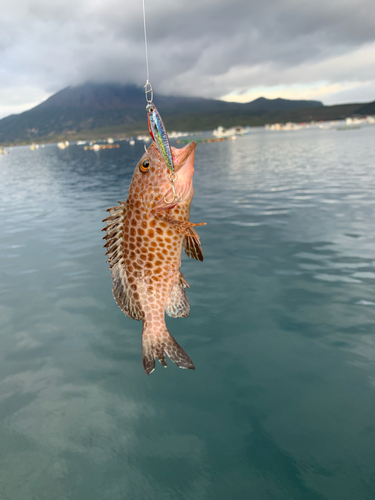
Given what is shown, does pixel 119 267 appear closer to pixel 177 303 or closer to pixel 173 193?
pixel 177 303

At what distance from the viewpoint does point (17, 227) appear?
24.2 metres

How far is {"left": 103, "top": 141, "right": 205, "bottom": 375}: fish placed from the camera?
12.7 ft

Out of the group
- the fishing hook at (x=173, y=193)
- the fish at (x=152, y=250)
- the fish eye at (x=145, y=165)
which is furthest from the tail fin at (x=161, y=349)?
the fish eye at (x=145, y=165)

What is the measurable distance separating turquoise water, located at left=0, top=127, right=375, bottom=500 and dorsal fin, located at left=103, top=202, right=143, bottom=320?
3.81 m

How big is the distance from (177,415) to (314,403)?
3049 millimetres

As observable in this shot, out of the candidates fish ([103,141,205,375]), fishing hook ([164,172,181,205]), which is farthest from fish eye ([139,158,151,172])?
fishing hook ([164,172,181,205])

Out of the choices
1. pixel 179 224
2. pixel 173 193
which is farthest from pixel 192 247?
pixel 173 193

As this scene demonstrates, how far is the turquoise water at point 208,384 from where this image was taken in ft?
19.3

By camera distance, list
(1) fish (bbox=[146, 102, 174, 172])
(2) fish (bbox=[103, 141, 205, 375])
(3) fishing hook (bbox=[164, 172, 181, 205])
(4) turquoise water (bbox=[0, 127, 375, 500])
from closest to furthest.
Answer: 1. (1) fish (bbox=[146, 102, 174, 172])
2. (3) fishing hook (bbox=[164, 172, 181, 205])
3. (2) fish (bbox=[103, 141, 205, 375])
4. (4) turquoise water (bbox=[0, 127, 375, 500])

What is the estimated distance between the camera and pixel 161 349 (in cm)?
405

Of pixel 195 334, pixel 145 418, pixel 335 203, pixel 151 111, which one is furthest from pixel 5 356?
pixel 335 203

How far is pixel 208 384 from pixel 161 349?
14.6ft

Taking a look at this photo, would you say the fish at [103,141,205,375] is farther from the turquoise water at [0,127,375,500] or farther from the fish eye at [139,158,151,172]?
the turquoise water at [0,127,375,500]

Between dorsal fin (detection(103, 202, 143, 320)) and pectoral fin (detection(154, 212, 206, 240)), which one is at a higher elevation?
pectoral fin (detection(154, 212, 206, 240))
